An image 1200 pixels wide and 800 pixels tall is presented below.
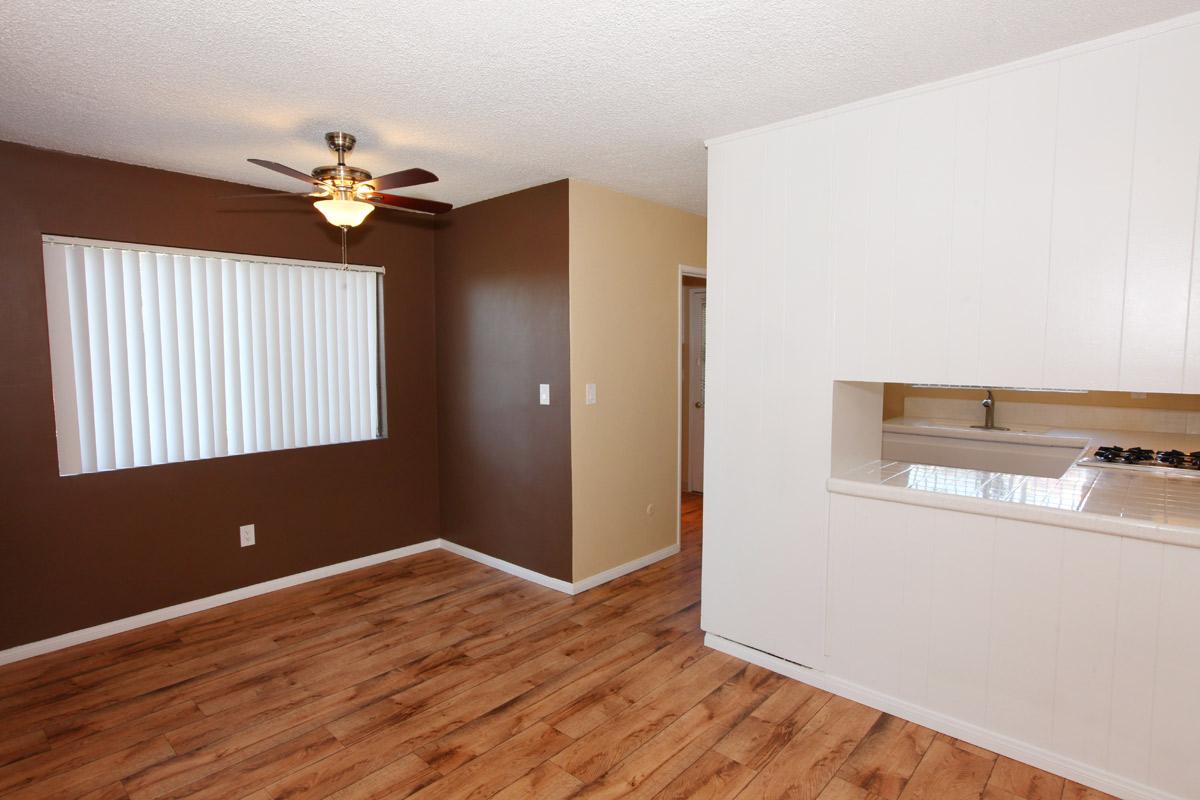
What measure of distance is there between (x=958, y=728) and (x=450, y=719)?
79.0 inches

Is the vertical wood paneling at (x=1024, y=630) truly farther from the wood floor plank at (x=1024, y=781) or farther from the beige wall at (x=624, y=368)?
the beige wall at (x=624, y=368)

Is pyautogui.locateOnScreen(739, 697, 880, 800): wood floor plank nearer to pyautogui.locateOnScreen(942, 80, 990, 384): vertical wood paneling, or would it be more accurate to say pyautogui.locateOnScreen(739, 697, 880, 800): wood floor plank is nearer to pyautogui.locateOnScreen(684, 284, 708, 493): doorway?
pyautogui.locateOnScreen(942, 80, 990, 384): vertical wood paneling

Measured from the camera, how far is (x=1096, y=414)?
161 inches

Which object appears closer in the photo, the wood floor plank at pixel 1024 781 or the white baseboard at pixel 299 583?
the wood floor plank at pixel 1024 781

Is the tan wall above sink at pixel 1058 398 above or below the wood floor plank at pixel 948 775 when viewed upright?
above

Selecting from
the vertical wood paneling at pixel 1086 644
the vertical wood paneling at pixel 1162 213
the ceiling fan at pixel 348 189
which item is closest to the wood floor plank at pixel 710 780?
the vertical wood paneling at pixel 1086 644

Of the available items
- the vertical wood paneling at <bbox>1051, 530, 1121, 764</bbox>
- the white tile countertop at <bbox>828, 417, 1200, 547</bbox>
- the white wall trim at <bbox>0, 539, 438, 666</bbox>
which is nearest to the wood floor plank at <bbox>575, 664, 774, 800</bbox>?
the white tile countertop at <bbox>828, 417, 1200, 547</bbox>

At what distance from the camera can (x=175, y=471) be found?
3.47m

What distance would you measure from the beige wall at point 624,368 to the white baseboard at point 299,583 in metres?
0.08

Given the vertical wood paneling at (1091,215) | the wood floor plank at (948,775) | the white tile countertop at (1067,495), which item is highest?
the vertical wood paneling at (1091,215)

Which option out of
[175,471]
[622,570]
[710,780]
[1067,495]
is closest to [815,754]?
[710,780]

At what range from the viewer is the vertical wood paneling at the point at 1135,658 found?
2008mm

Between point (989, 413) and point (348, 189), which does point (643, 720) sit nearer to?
point (348, 189)

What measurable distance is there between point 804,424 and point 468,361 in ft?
8.17
